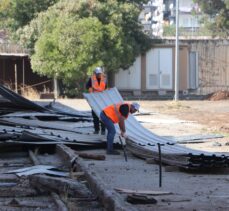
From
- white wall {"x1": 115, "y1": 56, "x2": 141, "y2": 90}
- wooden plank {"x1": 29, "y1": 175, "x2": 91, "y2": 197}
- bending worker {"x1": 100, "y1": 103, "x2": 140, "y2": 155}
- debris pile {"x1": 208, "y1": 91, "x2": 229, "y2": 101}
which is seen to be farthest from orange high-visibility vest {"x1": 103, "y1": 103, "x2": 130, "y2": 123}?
white wall {"x1": 115, "y1": 56, "x2": 141, "y2": 90}

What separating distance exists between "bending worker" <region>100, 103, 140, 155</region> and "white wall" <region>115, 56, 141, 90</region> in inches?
1111

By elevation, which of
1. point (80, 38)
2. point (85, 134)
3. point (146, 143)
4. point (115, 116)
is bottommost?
point (85, 134)

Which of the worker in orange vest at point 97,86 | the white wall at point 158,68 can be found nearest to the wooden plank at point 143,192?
the worker in orange vest at point 97,86

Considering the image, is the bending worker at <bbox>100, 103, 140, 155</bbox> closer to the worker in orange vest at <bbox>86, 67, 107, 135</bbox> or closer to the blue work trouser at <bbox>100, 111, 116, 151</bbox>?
the blue work trouser at <bbox>100, 111, 116, 151</bbox>

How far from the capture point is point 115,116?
14062 millimetres

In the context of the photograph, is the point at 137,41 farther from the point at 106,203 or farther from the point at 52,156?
the point at 106,203

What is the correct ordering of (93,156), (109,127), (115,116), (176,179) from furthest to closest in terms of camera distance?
1. (109,127)
2. (93,156)
3. (115,116)
4. (176,179)

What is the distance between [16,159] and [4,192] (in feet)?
15.5

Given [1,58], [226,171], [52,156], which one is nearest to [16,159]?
[52,156]

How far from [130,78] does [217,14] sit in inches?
527

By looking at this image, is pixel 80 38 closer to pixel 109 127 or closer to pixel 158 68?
pixel 158 68

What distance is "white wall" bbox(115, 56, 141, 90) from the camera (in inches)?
1705

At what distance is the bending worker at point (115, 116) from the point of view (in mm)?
13570

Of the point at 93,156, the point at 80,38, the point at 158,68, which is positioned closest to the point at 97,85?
the point at 93,156
